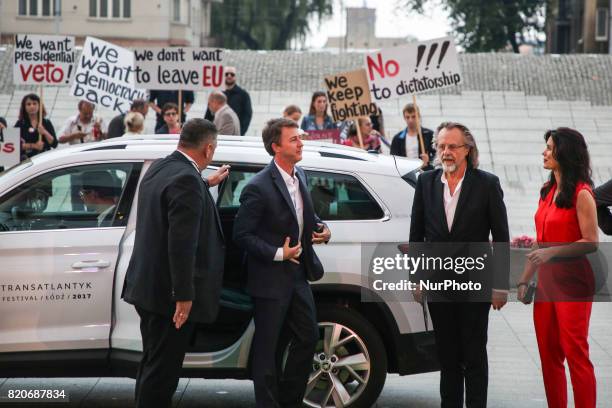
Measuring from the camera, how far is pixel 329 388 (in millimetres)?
7492

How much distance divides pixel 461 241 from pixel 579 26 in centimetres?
5902

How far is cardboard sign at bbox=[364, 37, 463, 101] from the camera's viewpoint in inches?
591

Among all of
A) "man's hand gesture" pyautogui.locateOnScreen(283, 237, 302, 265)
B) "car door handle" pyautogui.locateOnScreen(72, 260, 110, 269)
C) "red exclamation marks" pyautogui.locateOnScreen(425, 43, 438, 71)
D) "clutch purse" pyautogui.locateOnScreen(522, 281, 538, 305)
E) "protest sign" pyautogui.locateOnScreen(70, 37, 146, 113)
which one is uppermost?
"red exclamation marks" pyautogui.locateOnScreen(425, 43, 438, 71)

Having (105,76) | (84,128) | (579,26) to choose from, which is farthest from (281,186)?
(579,26)

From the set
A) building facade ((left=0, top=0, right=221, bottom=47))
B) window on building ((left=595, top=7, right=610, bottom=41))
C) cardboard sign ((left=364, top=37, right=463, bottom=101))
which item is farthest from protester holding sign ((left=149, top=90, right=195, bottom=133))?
building facade ((left=0, top=0, right=221, bottom=47))

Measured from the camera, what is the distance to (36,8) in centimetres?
7275

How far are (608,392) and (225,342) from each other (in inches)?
107

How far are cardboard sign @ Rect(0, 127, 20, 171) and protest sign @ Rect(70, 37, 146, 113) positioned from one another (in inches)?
70.1

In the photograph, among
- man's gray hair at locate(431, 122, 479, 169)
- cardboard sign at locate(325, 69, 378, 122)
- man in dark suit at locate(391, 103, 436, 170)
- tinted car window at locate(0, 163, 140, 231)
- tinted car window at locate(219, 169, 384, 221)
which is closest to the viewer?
man's gray hair at locate(431, 122, 479, 169)

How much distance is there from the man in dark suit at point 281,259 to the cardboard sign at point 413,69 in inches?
323

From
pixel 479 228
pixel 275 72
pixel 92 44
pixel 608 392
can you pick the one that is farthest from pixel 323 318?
pixel 275 72

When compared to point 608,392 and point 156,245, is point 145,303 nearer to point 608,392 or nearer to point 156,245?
point 156,245

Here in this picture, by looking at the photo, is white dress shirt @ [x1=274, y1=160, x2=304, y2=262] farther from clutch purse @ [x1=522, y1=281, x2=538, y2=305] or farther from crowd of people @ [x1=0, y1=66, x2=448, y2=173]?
crowd of people @ [x1=0, y1=66, x2=448, y2=173]

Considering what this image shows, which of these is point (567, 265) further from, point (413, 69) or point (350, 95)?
point (350, 95)
